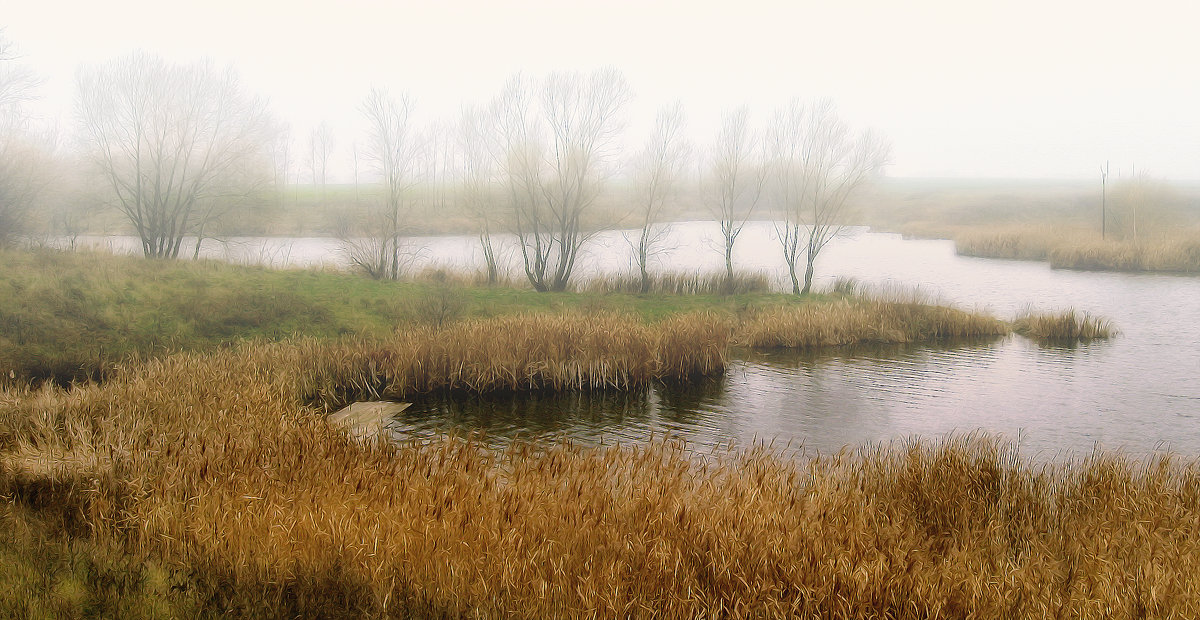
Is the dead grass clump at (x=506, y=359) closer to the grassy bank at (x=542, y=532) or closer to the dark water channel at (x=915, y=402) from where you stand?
the dark water channel at (x=915, y=402)

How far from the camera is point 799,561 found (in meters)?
6.37

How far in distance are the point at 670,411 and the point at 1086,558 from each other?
9.22 m

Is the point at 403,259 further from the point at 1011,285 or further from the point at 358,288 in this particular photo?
the point at 1011,285

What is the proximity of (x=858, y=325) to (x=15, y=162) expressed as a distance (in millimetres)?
27970

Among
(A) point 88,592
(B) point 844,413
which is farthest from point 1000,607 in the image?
(B) point 844,413

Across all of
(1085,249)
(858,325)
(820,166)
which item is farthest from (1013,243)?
(858,325)

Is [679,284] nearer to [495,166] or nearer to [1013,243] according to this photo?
[495,166]

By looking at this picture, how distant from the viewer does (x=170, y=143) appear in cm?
2967

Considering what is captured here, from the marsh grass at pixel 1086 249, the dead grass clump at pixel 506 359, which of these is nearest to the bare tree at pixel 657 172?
the dead grass clump at pixel 506 359

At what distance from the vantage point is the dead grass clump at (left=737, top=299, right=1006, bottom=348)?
22844 millimetres

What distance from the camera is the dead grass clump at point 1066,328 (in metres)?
23.9

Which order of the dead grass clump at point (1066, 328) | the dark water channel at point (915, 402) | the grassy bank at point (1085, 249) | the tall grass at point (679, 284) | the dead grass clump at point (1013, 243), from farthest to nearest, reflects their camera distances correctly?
the dead grass clump at point (1013, 243) < the grassy bank at point (1085, 249) < the tall grass at point (679, 284) < the dead grass clump at point (1066, 328) < the dark water channel at point (915, 402)

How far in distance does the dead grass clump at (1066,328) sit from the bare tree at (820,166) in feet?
29.6

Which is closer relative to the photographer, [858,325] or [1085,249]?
[858,325]
